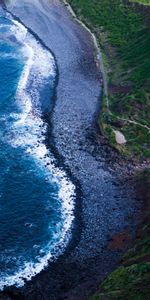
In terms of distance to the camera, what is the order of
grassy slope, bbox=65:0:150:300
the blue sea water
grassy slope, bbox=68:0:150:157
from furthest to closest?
grassy slope, bbox=68:0:150:157
the blue sea water
grassy slope, bbox=65:0:150:300

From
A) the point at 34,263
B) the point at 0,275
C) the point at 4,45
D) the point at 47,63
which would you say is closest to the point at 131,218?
the point at 34,263

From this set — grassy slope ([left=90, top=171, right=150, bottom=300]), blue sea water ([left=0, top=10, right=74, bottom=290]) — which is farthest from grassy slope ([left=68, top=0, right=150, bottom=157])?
grassy slope ([left=90, top=171, right=150, bottom=300])

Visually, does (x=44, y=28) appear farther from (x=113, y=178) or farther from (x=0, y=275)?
(x=0, y=275)

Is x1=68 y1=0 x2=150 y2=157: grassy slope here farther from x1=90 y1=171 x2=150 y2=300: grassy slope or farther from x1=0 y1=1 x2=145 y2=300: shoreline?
x1=90 y1=171 x2=150 y2=300: grassy slope

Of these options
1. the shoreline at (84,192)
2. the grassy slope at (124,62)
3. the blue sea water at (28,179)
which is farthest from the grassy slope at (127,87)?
the blue sea water at (28,179)

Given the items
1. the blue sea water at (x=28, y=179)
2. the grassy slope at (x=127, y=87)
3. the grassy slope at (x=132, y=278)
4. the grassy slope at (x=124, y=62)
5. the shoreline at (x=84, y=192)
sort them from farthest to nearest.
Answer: the grassy slope at (x=124, y=62), the blue sea water at (x=28, y=179), the shoreline at (x=84, y=192), the grassy slope at (x=127, y=87), the grassy slope at (x=132, y=278)

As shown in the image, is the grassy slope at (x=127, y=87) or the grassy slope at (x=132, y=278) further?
the grassy slope at (x=127, y=87)

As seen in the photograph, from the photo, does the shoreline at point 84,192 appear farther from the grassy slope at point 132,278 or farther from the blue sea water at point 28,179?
the grassy slope at point 132,278
